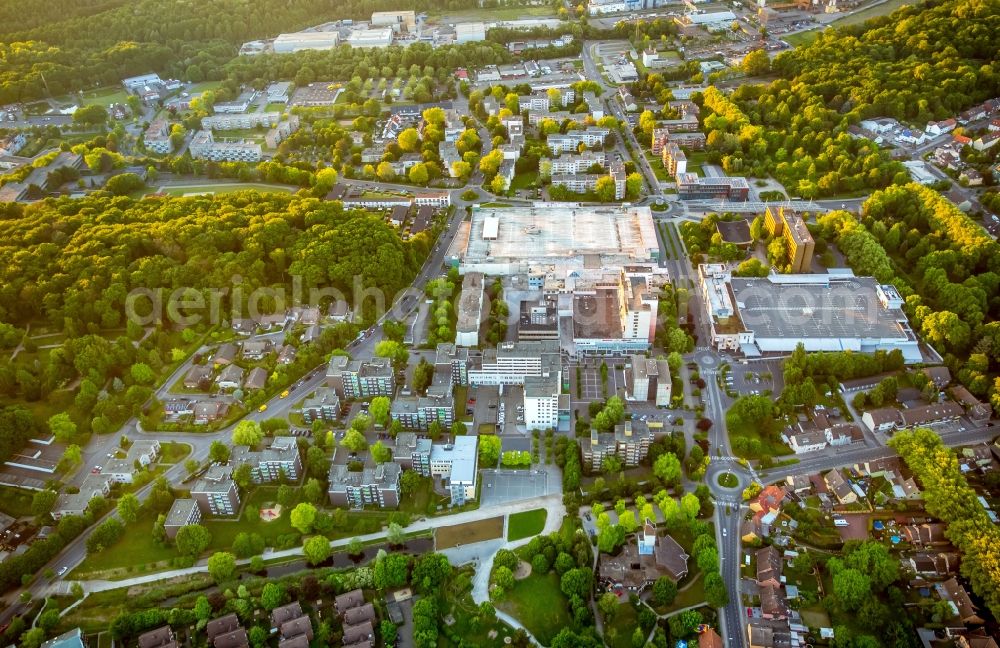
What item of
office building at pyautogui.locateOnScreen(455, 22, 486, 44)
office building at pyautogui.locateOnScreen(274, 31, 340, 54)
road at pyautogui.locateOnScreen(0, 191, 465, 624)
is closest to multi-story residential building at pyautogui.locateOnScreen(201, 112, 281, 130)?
office building at pyautogui.locateOnScreen(274, 31, 340, 54)

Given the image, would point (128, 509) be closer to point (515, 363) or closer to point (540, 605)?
point (540, 605)

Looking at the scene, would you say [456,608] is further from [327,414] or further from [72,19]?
[72,19]

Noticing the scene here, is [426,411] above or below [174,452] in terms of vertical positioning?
above

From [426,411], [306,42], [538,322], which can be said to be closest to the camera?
[426,411]

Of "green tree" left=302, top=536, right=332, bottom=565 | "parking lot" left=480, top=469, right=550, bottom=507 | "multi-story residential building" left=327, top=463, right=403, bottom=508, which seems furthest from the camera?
"parking lot" left=480, top=469, right=550, bottom=507

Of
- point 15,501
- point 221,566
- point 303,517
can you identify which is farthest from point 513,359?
point 15,501

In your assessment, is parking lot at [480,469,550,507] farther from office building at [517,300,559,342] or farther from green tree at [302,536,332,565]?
office building at [517,300,559,342]

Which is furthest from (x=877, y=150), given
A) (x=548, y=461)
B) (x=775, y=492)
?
(x=548, y=461)
